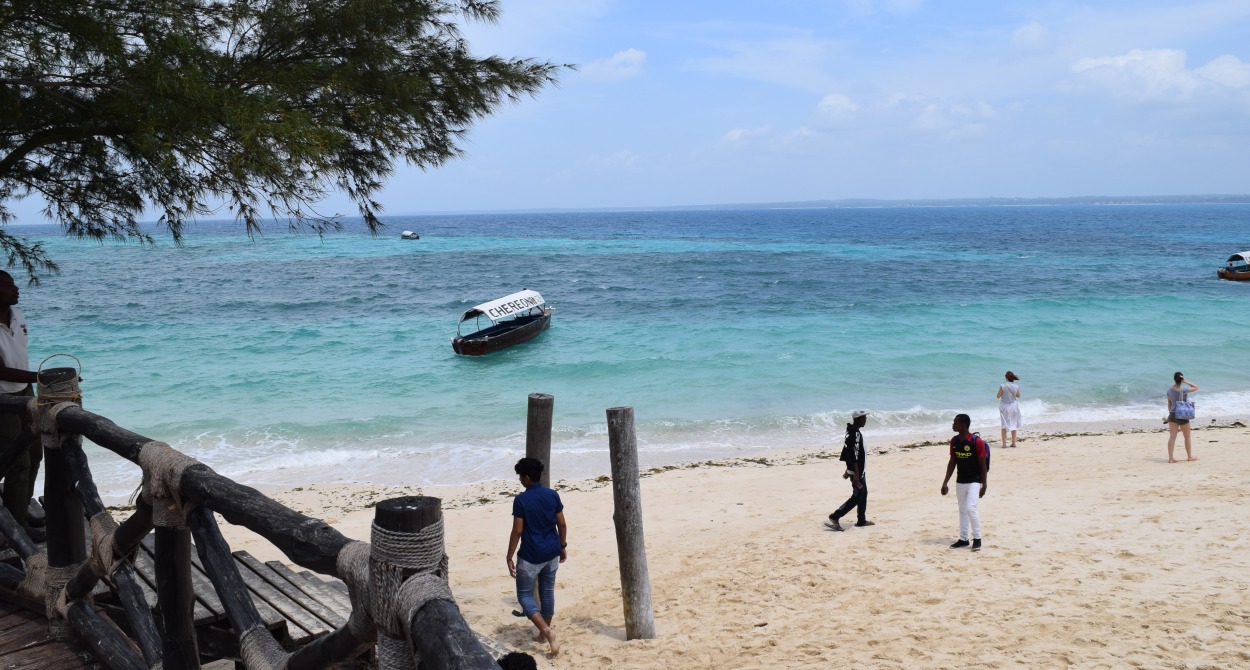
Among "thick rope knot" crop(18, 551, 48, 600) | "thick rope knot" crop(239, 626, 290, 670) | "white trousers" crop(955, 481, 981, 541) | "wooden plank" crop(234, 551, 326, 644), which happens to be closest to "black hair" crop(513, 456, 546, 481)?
"wooden plank" crop(234, 551, 326, 644)

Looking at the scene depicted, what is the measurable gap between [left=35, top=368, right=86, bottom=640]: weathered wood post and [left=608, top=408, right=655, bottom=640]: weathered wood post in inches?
155

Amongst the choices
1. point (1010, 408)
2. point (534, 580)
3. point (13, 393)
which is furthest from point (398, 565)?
point (1010, 408)

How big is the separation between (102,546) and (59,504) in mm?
587

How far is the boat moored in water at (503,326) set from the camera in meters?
29.3

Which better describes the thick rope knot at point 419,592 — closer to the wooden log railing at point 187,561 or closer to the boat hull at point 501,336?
the wooden log railing at point 187,561

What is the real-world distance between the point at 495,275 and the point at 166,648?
58.4m

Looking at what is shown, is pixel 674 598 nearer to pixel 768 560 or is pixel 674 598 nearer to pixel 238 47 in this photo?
pixel 768 560

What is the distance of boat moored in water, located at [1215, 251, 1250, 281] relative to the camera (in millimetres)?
44656

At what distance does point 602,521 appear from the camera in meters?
12.3

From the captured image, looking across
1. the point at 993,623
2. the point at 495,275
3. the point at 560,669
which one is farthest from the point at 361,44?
the point at 495,275

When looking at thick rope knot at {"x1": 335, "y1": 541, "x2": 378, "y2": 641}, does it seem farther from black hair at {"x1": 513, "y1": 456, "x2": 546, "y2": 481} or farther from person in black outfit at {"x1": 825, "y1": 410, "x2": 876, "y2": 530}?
person in black outfit at {"x1": 825, "y1": 410, "x2": 876, "y2": 530}

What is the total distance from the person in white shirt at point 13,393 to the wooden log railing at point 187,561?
54 cm

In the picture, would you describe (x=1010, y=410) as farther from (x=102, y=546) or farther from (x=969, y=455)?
(x=102, y=546)

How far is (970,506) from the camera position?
374 inches
